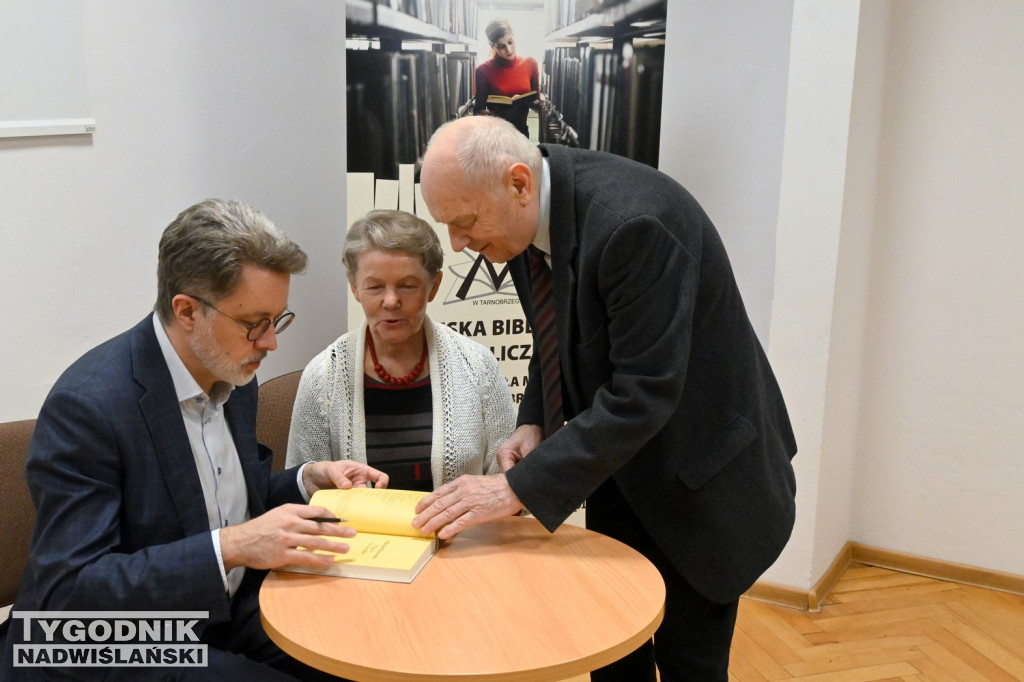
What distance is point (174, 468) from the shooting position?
1667 millimetres

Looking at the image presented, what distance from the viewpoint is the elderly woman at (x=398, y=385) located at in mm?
2293

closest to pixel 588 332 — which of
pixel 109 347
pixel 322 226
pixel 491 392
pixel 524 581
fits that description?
pixel 524 581

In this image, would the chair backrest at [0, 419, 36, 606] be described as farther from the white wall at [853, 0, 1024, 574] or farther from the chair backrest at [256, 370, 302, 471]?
the white wall at [853, 0, 1024, 574]

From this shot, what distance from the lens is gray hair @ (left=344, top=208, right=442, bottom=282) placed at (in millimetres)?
2275

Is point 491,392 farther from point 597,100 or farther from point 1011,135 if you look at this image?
point 1011,135

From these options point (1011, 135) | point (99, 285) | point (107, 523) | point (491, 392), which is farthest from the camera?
point (1011, 135)

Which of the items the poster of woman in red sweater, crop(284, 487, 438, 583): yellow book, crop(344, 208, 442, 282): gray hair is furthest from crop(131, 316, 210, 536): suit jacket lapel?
the poster of woman in red sweater

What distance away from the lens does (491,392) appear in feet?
7.91

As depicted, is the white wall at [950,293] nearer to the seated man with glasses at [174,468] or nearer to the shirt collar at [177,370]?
the seated man with glasses at [174,468]

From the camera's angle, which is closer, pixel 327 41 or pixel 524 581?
pixel 524 581

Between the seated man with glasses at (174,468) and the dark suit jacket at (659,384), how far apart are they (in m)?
0.51

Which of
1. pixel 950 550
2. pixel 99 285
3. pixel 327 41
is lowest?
pixel 950 550

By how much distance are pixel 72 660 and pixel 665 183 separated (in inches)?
56.3

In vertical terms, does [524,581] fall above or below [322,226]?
below
